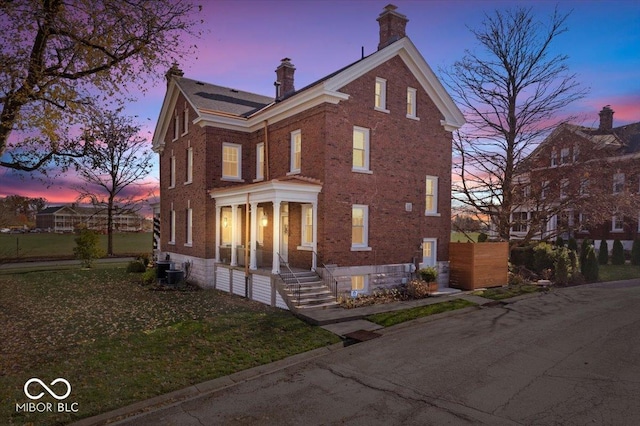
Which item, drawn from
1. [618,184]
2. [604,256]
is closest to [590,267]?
[618,184]

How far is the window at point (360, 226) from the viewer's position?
16.5 metres

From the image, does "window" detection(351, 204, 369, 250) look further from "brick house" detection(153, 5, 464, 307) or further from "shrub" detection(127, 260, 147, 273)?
"shrub" detection(127, 260, 147, 273)

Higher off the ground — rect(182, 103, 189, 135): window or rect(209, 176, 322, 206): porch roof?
rect(182, 103, 189, 135): window

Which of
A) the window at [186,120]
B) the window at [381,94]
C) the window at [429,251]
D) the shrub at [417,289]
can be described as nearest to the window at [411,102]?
the window at [381,94]

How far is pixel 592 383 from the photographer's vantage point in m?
7.55

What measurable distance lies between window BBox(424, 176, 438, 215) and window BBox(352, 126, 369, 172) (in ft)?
13.7

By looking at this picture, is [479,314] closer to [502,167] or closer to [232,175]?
[502,167]

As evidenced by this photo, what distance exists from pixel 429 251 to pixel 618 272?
48.3 feet

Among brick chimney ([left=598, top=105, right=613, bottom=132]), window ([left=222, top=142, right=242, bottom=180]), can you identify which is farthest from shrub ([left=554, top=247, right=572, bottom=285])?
brick chimney ([left=598, top=105, right=613, bottom=132])

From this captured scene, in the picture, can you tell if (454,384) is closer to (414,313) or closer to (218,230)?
(414,313)

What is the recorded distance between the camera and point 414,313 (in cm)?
1324

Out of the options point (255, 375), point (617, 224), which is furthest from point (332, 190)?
point (617, 224)

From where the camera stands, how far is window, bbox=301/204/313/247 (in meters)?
16.6

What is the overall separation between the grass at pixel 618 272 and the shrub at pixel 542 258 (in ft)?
11.2
